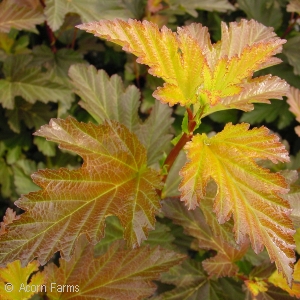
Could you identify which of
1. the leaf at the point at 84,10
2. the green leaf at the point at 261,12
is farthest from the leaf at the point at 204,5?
the leaf at the point at 84,10

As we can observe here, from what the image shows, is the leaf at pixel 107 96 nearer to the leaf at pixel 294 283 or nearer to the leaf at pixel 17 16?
the leaf at pixel 17 16

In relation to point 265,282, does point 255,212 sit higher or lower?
higher

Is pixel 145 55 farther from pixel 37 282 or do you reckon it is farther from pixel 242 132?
pixel 37 282

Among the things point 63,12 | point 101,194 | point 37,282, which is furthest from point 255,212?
point 63,12

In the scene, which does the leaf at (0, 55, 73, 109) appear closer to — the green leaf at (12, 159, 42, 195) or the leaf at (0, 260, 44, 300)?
the green leaf at (12, 159, 42, 195)

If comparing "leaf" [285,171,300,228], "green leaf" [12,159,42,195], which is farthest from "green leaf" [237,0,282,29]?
"green leaf" [12,159,42,195]
